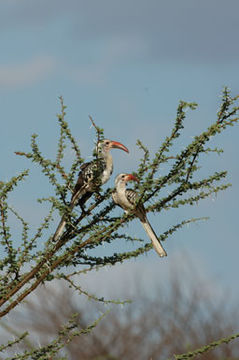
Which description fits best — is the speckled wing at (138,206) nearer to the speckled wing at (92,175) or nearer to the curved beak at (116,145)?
the speckled wing at (92,175)

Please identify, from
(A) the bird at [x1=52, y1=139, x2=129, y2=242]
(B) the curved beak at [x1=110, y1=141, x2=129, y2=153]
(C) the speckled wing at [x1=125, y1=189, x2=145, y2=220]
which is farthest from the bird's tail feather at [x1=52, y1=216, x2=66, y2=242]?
(B) the curved beak at [x1=110, y1=141, x2=129, y2=153]

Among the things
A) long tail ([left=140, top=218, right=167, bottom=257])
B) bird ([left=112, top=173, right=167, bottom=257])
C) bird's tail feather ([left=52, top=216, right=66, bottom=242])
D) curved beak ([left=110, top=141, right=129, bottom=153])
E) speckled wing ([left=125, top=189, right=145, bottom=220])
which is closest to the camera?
speckled wing ([left=125, top=189, right=145, bottom=220])

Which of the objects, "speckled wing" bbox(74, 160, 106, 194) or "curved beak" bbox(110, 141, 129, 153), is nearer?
"speckled wing" bbox(74, 160, 106, 194)

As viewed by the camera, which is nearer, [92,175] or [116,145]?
[92,175]

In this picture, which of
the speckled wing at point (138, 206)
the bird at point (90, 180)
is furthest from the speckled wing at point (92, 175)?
the speckled wing at point (138, 206)

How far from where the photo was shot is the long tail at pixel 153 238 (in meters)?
6.03

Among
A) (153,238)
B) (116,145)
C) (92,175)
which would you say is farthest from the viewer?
(116,145)

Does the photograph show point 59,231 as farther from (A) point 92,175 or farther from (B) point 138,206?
(B) point 138,206

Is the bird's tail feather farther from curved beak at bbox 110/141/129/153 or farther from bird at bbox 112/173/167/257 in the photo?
curved beak at bbox 110/141/129/153

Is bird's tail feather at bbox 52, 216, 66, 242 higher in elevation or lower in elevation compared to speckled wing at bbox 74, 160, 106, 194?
lower

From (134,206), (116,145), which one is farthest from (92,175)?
(116,145)

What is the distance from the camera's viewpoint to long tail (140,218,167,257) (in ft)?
19.8

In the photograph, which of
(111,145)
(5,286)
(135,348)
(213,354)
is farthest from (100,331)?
(5,286)

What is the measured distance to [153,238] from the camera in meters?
6.40
